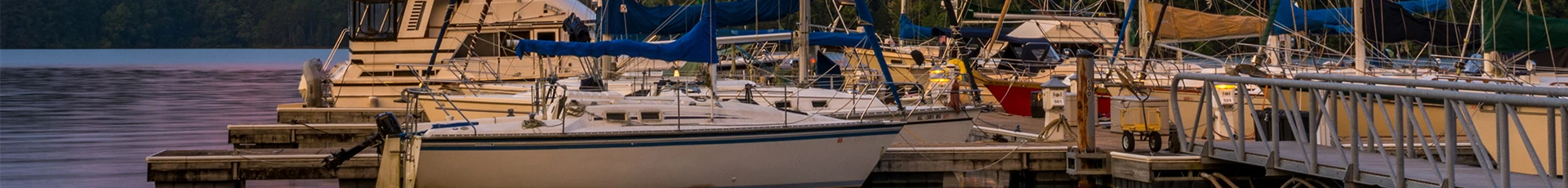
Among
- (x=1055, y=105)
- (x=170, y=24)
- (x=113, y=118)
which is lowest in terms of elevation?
(x=113, y=118)

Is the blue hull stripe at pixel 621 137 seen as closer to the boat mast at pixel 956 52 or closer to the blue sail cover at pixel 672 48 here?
the blue sail cover at pixel 672 48

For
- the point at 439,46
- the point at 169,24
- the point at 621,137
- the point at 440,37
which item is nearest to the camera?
the point at 621,137

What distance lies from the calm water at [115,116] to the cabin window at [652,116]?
22.3 ft

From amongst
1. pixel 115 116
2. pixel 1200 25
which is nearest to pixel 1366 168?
pixel 1200 25

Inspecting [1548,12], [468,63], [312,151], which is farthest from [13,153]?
[1548,12]

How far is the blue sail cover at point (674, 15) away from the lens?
2761 centimetres

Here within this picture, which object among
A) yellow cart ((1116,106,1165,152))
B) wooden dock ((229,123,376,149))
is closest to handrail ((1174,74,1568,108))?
yellow cart ((1116,106,1165,152))

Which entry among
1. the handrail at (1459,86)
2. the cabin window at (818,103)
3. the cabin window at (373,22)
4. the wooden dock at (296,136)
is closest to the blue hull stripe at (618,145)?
the handrail at (1459,86)

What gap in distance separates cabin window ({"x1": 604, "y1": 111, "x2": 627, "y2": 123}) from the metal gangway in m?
4.87

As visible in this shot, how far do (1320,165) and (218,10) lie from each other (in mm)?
168980

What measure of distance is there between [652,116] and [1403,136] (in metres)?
6.46

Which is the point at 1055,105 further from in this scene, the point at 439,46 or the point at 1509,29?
the point at 439,46

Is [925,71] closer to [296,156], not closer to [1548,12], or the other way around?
[296,156]

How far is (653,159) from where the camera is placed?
17125mm
